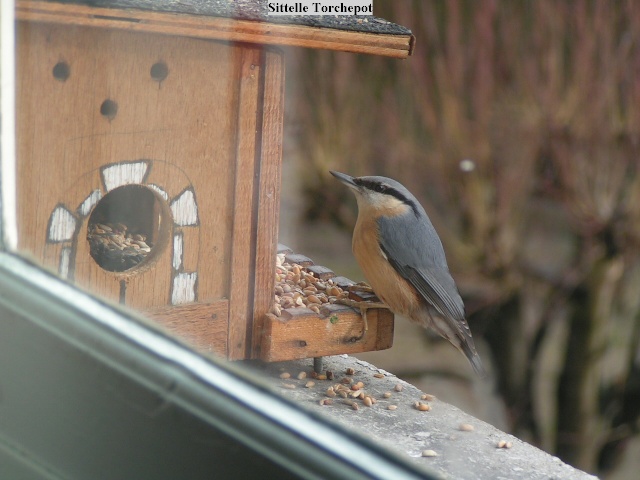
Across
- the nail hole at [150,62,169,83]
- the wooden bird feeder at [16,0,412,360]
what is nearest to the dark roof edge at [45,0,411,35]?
the wooden bird feeder at [16,0,412,360]

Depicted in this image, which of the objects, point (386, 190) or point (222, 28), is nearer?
point (222, 28)

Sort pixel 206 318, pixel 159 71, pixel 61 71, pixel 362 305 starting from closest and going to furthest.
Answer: pixel 61 71
pixel 159 71
pixel 206 318
pixel 362 305

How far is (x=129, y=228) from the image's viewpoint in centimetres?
138

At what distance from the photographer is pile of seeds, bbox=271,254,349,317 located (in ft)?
5.16

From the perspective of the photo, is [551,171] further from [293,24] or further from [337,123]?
[293,24]

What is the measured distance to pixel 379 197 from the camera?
173cm

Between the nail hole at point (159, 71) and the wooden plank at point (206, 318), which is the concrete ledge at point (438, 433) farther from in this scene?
the nail hole at point (159, 71)

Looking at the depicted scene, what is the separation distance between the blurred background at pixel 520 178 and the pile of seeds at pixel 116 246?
961mm

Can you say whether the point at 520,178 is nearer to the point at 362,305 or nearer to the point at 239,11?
the point at 362,305

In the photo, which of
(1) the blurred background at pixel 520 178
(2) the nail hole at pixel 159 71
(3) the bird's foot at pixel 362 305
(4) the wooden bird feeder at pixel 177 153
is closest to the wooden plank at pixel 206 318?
(4) the wooden bird feeder at pixel 177 153

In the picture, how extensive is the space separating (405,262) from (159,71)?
1.95 feet

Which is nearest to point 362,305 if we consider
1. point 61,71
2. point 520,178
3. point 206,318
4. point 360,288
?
point 360,288

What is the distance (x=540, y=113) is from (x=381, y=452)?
225 centimetres

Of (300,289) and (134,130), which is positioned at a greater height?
(134,130)
